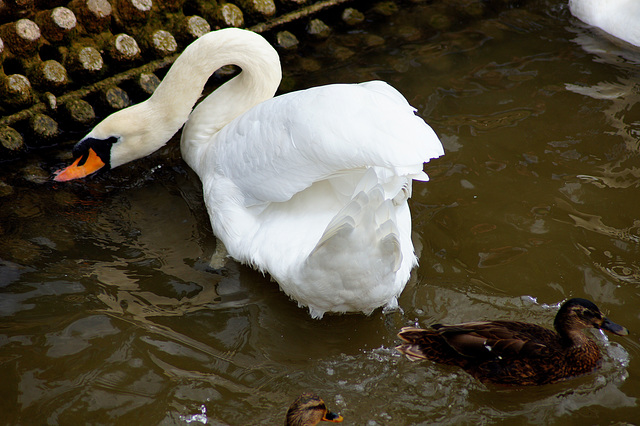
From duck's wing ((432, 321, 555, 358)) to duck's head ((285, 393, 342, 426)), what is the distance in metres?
0.78

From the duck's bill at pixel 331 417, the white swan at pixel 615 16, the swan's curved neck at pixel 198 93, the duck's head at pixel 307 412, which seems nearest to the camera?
the duck's head at pixel 307 412

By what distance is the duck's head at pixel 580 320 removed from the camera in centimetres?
321

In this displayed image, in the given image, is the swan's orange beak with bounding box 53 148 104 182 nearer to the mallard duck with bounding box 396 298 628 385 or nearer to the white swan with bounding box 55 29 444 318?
the white swan with bounding box 55 29 444 318

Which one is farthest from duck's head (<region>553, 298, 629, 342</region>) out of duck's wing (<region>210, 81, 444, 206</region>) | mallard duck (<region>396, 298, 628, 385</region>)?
duck's wing (<region>210, 81, 444, 206</region>)

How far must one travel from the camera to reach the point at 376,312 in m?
3.68

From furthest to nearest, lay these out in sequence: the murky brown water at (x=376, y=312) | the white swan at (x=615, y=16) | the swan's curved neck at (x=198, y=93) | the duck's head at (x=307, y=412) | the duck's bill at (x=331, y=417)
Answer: the white swan at (x=615, y=16), the swan's curved neck at (x=198, y=93), the murky brown water at (x=376, y=312), the duck's bill at (x=331, y=417), the duck's head at (x=307, y=412)

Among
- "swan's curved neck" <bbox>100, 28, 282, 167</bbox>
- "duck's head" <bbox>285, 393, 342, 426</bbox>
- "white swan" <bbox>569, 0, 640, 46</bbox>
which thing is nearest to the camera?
"duck's head" <bbox>285, 393, 342, 426</bbox>

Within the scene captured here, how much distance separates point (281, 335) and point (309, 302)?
1.00 feet

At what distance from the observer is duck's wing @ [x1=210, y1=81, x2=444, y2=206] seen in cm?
288

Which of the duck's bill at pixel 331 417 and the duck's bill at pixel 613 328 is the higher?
the duck's bill at pixel 613 328

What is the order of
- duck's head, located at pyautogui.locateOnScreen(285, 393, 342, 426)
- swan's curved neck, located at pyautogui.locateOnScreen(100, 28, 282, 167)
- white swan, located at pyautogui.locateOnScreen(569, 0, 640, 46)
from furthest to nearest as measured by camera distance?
1. white swan, located at pyautogui.locateOnScreen(569, 0, 640, 46)
2. swan's curved neck, located at pyautogui.locateOnScreen(100, 28, 282, 167)
3. duck's head, located at pyautogui.locateOnScreen(285, 393, 342, 426)

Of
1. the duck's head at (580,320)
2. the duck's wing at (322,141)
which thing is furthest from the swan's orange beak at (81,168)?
the duck's head at (580,320)

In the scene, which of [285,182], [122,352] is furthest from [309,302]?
[122,352]

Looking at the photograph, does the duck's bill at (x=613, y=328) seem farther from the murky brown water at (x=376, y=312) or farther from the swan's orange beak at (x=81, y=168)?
the swan's orange beak at (x=81, y=168)
